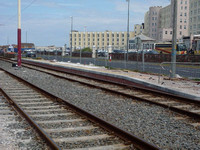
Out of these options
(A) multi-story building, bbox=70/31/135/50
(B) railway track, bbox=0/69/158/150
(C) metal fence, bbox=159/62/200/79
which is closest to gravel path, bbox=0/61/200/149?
(B) railway track, bbox=0/69/158/150

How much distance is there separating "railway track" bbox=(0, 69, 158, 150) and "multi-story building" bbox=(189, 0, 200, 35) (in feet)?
368

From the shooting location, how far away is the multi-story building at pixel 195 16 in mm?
114762

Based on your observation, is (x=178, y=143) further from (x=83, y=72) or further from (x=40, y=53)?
(x=40, y=53)

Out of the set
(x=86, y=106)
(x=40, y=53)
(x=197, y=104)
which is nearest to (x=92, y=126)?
(x=86, y=106)

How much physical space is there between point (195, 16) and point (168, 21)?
22916 millimetres

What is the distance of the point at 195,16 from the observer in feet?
386

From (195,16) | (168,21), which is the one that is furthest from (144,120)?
(168,21)

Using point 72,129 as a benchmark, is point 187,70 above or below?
above

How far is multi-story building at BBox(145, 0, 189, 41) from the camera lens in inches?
5005

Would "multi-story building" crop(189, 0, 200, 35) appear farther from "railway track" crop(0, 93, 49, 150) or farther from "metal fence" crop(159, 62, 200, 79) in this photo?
"railway track" crop(0, 93, 49, 150)

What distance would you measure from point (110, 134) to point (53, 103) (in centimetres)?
436

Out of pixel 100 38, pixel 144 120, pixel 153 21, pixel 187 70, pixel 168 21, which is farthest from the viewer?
pixel 100 38

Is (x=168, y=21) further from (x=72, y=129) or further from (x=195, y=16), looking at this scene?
(x=72, y=129)

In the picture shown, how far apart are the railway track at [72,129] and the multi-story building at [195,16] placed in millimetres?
112219
